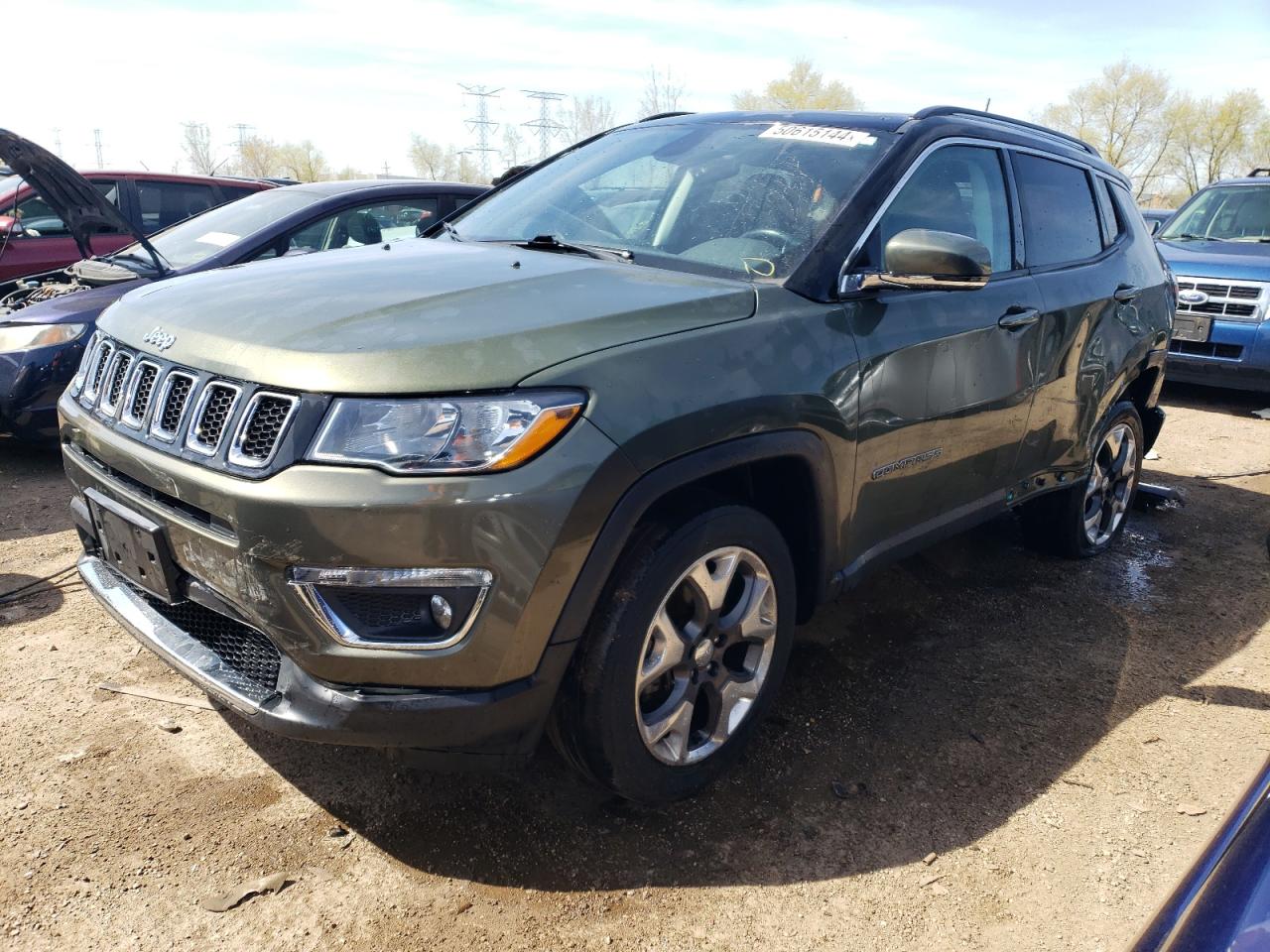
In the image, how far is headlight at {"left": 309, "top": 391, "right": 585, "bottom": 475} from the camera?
1978mm

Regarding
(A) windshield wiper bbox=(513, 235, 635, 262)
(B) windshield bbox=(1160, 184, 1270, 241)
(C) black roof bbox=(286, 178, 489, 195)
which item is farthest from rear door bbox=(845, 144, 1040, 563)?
(B) windshield bbox=(1160, 184, 1270, 241)

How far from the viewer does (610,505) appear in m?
2.10

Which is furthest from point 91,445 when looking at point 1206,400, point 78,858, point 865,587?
point 1206,400

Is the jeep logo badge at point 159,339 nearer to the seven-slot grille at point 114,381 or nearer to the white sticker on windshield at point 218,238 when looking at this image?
the seven-slot grille at point 114,381

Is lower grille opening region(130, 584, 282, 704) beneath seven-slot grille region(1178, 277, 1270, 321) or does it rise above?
above

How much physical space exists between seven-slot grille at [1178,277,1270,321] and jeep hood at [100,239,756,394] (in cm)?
688

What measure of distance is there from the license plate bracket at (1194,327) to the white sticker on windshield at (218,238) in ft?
23.1

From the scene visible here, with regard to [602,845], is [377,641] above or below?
above

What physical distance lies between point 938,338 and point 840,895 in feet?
5.33

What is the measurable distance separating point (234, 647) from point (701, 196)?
1.90 meters

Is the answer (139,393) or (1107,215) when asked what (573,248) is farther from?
(1107,215)

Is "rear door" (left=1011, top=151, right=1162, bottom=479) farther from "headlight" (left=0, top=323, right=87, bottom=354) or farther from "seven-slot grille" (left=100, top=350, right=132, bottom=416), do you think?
"headlight" (left=0, top=323, right=87, bottom=354)

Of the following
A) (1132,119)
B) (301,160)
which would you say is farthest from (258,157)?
(1132,119)

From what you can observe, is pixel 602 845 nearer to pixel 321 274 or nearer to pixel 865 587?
pixel 321 274
